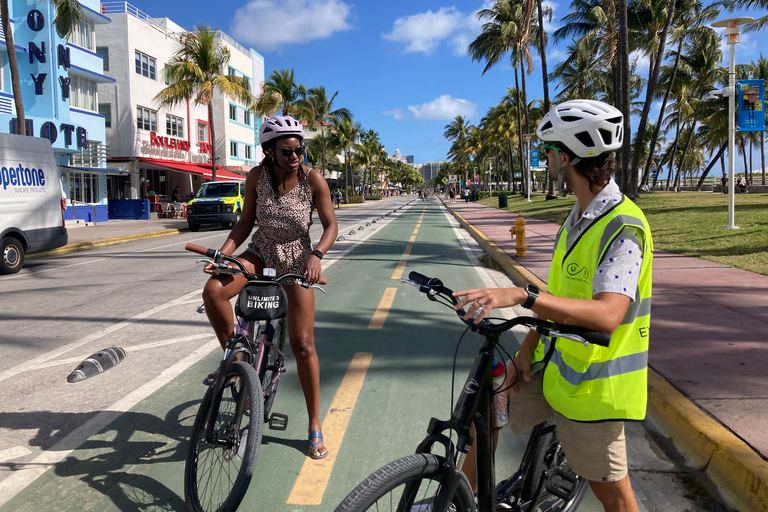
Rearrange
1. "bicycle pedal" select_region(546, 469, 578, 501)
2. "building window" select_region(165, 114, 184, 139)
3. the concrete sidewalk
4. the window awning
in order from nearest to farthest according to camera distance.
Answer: "bicycle pedal" select_region(546, 469, 578, 501), the concrete sidewalk, the window awning, "building window" select_region(165, 114, 184, 139)

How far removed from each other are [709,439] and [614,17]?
33047 mm

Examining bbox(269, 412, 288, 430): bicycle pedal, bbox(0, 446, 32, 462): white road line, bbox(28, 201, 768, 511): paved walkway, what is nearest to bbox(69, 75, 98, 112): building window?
bbox(28, 201, 768, 511): paved walkway

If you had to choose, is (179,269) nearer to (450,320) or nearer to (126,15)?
(450,320)

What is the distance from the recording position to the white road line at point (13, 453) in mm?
3540

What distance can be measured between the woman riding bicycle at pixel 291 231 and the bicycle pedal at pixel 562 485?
1.37 metres

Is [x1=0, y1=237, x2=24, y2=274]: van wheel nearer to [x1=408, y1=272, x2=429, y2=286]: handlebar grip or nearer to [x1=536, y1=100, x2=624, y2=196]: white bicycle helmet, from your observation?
[x1=408, y1=272, x2=429, y2=286]: handlebar grip

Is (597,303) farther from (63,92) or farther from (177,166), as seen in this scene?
(177,166)

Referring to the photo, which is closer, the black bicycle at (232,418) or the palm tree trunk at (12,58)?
the black bicycle at (232,418)

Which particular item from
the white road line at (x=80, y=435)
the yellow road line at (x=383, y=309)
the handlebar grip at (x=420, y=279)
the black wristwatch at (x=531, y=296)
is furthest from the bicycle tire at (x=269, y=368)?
the yellow road line at (x=383, y=309)

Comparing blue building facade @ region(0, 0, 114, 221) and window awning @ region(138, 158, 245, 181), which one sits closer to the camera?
blue building facade @ region(0, 0, 114, 221)

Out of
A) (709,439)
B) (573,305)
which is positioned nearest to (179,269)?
(709,439)

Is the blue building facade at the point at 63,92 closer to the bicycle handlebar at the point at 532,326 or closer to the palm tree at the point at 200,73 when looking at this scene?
the palm tree at the point at 200,73

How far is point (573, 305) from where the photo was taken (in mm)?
1843

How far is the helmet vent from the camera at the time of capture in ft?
6.77
